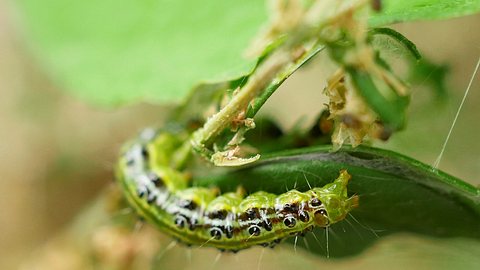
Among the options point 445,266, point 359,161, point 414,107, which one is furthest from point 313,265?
point 359,161

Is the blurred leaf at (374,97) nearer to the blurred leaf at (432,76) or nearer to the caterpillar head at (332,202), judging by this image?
the caterpillar head at (332,202)

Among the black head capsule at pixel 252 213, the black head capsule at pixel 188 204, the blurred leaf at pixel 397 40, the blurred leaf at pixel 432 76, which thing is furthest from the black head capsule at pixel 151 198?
the blurred leaf at pixel 397 40

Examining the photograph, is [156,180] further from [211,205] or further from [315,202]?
[315,202]

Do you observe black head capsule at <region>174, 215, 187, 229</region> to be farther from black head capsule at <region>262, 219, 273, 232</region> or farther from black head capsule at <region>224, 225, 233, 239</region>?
black head capsule at <region>262, 219, 273, 232</region>

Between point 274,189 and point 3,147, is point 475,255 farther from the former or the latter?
point 3,147

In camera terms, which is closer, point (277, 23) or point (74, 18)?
point (277, 23)

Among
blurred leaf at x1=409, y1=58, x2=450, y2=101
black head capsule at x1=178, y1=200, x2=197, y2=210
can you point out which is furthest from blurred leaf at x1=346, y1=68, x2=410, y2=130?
blurred leaf at x1=409, y1=58, x2=450, y2=101
